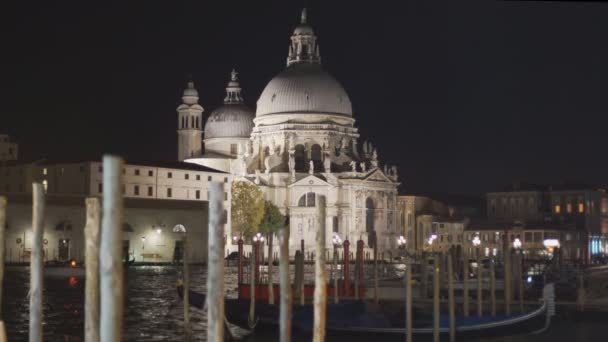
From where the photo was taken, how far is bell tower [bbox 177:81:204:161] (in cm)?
7012

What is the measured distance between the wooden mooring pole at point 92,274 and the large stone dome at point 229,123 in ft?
196

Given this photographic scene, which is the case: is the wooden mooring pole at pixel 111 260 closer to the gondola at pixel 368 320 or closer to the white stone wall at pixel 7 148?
the gondola at pixel 368 320

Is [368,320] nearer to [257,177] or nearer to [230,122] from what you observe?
[257,177]

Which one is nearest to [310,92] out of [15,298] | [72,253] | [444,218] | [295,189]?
[295,189]

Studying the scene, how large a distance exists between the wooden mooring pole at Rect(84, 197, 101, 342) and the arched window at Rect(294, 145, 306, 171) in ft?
171

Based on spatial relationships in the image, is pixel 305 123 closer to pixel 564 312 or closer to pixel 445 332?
pixel 564 312

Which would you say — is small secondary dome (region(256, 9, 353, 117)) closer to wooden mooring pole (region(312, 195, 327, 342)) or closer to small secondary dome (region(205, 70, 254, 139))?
small secondary dome (region(205, 70, 254, 139))

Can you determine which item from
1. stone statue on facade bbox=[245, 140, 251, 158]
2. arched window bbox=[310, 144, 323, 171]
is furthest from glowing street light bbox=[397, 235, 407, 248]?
stone statue on facade bbox=[245, 140, 251, 158]

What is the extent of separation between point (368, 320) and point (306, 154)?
4691cm

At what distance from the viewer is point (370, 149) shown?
232 feet

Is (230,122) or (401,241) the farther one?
(230,122)

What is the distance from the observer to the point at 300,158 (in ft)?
217

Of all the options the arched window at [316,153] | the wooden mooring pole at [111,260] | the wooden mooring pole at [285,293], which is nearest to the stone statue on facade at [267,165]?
the arched window at [316,153]

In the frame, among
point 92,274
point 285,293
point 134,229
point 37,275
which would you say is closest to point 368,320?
point 285,293
